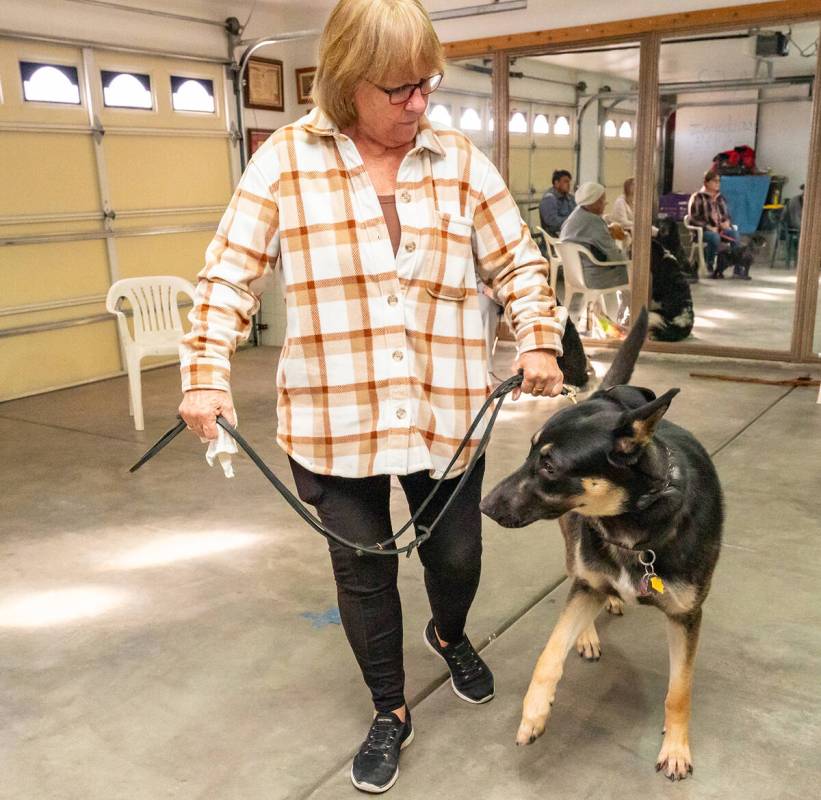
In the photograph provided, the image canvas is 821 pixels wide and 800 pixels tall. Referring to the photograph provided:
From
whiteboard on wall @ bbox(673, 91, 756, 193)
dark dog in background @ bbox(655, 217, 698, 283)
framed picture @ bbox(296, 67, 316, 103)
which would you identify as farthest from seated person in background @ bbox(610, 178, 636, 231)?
framed picture @ bbox(296, 67, 316, 103)

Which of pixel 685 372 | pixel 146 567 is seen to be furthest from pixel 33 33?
pixel 685 372

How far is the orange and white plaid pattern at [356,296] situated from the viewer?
5.16 ft

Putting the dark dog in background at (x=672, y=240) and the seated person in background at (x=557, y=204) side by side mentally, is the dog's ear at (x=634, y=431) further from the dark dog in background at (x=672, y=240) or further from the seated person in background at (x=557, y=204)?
the seated person in background at (x=557, y=204)

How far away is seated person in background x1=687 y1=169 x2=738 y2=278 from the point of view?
6.17 meters

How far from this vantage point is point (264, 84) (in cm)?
721

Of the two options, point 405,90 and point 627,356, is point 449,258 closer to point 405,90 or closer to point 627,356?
point 405,90

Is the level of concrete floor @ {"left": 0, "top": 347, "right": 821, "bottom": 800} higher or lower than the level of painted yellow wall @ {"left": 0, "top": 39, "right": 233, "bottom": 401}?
lower

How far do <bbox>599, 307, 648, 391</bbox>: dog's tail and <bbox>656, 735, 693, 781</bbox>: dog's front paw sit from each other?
2.66 feet

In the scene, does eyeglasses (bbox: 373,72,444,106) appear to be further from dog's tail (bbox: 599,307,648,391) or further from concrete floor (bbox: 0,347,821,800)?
concrete floor (bbox: 0,347,821,800)

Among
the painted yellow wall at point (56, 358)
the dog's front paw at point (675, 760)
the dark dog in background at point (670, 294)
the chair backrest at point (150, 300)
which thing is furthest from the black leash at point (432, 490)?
the dark dog in background at point (670, 294)

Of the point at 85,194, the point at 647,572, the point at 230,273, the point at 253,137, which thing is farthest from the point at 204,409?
the point at 253,137

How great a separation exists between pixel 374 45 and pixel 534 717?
1.43 m

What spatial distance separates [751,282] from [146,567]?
16.4 feet

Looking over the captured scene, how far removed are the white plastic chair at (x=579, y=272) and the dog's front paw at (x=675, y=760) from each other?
4.92 metres
